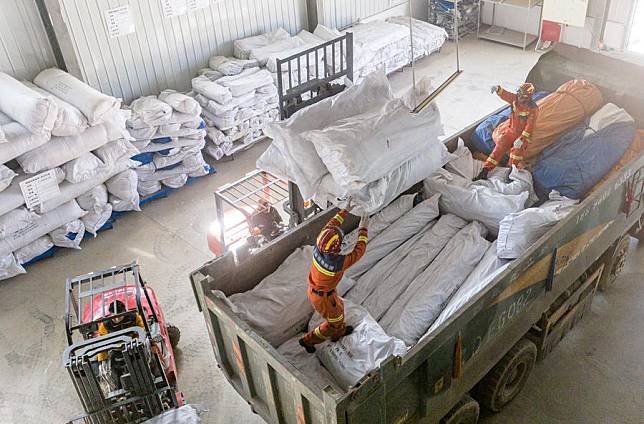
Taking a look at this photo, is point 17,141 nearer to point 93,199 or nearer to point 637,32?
point 93,199

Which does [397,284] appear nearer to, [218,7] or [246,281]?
[246,281]

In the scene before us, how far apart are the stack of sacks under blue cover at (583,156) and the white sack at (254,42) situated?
440 cm

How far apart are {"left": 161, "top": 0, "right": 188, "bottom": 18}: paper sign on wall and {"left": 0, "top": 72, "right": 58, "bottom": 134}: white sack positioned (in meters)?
2.12

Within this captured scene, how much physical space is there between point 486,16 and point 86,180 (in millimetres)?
8885

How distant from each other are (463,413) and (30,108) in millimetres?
4716

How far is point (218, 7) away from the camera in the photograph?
8.06 metres

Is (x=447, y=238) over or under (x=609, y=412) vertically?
over

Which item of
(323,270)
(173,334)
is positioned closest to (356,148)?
(323,270)

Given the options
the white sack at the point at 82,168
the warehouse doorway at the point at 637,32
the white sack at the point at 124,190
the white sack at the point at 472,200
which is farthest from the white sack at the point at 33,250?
the warehouse doorway at the point at 637,32

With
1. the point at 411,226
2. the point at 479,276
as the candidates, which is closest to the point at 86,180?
the point at 411,226

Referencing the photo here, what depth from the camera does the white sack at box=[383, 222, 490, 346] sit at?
396 centimetres

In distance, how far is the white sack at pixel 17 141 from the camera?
577 cm

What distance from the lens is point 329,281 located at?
11.8 ft

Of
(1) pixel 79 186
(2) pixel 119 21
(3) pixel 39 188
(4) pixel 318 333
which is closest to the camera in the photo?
(4) pixel 318 333
